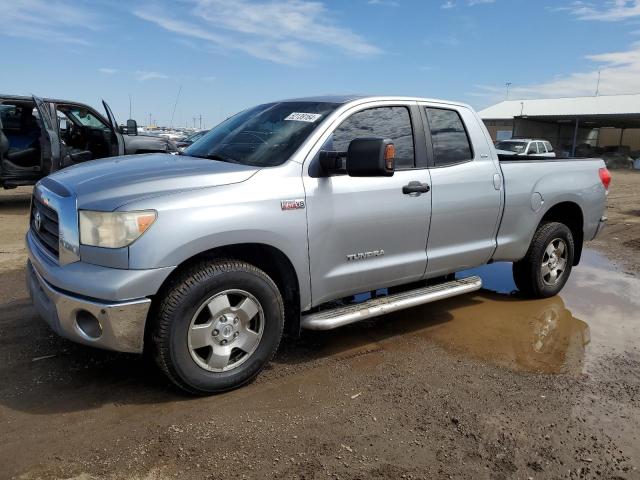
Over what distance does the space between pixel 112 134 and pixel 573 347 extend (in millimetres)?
8936

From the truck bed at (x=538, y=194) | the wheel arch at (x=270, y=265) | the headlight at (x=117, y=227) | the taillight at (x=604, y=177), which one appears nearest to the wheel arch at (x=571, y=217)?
the truck bed at (x=538, y=194)

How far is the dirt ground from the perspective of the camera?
2.70 meters

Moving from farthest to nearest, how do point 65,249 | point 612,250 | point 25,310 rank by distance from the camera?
point 612,250
point 25,310
point 65,249

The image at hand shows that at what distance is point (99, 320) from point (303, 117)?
6.44ft

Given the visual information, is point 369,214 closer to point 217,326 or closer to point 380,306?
point 380,306

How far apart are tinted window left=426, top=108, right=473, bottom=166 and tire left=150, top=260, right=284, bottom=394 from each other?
74.7 inches

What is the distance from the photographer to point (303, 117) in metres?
3.89

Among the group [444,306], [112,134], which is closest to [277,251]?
[444,306]

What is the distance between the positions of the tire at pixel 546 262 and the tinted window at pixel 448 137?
1.32m

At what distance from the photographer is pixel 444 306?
211 inches

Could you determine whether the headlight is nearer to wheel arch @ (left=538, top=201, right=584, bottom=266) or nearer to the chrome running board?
the chrome running board

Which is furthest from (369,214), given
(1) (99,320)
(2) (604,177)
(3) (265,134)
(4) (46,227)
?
(2) (604,177)

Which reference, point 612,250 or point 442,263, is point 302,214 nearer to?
point 442,263

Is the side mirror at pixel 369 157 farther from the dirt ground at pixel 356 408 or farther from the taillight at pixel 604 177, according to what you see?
the taillight at pixel 604 177
